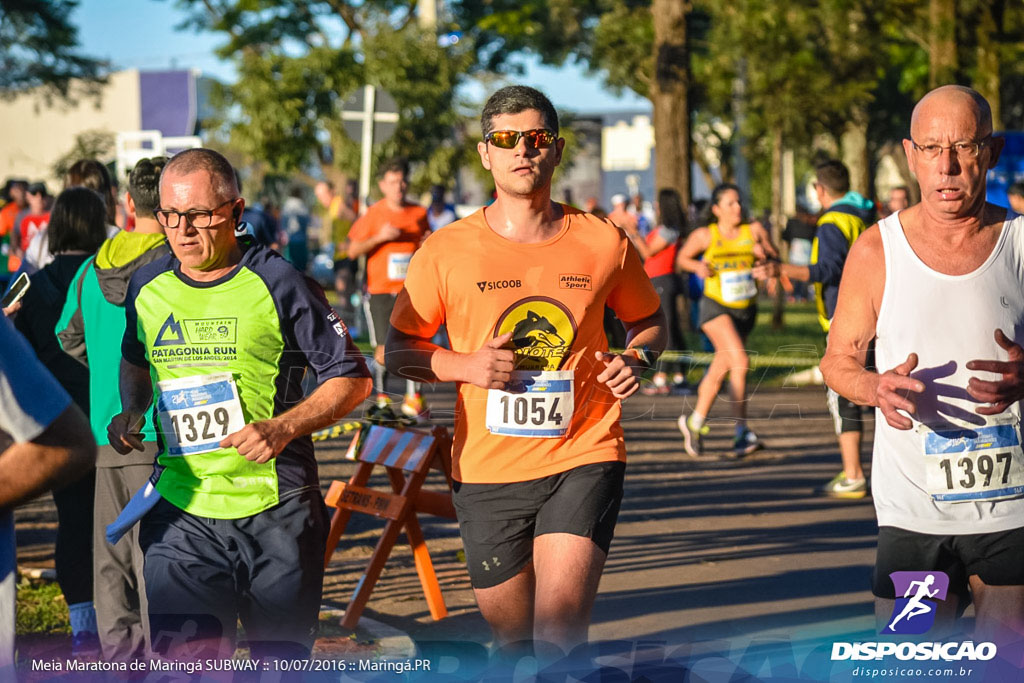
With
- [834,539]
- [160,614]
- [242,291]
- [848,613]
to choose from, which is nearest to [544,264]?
[242,291]

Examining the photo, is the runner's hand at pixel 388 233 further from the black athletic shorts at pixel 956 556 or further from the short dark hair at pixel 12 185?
the black athletic shorts at pixel 956 556

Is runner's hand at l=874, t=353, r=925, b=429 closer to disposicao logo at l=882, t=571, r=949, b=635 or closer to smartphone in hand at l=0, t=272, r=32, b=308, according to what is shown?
disposicao logo at l=882, t=571, r=949, b=635

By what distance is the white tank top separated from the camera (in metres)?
3.94

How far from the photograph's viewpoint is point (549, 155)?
4457mm

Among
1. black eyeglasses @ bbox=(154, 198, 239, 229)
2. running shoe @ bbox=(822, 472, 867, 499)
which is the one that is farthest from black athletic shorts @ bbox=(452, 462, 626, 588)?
running shoe @ bbox=(822, 472, 867, 499)

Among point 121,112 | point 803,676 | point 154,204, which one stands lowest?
point 803,676

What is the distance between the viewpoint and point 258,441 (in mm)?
4199

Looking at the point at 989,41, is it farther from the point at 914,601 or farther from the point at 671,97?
the point at 914,601

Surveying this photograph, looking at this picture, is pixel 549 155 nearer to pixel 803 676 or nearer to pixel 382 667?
pixel 803 676

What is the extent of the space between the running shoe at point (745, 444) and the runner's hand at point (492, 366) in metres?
Answer: 7.86

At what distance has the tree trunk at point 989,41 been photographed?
2005cm

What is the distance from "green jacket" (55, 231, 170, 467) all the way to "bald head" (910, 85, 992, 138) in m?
2.90

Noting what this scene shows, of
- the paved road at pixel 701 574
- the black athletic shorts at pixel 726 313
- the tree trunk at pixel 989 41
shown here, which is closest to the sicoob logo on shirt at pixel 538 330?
the paved road at pixel 701 574

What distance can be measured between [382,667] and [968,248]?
113 inches
